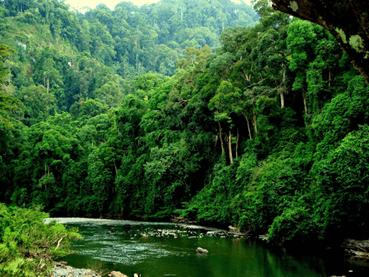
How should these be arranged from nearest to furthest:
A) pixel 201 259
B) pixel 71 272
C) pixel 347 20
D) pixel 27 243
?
pixel 347 20 < pixel 27 243 < pixel 71 272 < pixel 201 259

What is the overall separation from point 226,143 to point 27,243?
24.3m

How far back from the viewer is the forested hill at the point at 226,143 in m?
16.9

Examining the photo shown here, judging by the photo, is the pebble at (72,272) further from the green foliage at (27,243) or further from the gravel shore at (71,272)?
the green foliage at (27,243)

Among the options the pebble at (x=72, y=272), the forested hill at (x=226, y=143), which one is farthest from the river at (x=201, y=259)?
the forested hill at (x=226, y=143)

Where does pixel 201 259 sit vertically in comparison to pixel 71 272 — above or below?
above

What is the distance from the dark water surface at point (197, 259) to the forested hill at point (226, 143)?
90.3 inches

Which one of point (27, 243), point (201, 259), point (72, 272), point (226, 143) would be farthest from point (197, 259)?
point (226, 143)

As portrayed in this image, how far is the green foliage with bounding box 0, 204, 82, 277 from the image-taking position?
8.45 m

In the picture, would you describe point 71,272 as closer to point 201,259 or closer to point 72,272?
point 72,272

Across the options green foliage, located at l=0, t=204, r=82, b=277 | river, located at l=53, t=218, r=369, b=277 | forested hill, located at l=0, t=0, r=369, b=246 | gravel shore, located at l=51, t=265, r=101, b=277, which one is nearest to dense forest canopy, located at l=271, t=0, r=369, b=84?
green foliage, located at l=0, t=204, r=82, b=277

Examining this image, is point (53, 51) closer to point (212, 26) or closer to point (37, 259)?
point (212, 26)

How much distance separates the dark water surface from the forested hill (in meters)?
2.29

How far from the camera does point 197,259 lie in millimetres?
15266

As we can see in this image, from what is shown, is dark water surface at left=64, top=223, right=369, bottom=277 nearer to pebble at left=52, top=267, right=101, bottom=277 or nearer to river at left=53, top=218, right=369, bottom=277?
river at left=53, top=218, right=369, bottom=277
